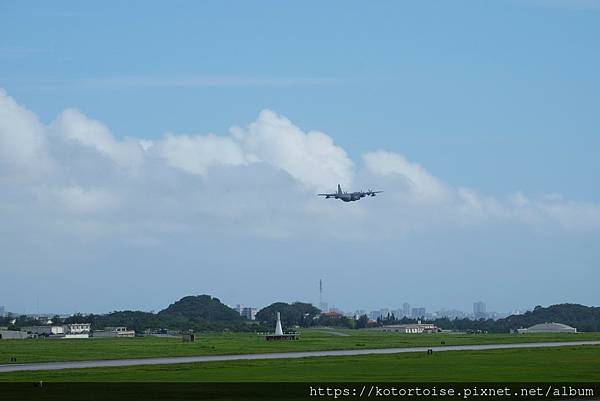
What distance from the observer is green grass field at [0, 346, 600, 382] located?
68188 millimetres

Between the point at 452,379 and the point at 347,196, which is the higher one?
the point at 347,196

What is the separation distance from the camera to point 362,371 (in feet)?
247

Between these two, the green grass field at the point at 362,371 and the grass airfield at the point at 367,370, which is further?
the grass airfield at the point at 367,370

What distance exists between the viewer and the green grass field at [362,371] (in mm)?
68188

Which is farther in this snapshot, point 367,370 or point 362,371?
point 367,370

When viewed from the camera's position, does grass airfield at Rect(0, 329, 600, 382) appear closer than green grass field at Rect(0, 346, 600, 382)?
No
